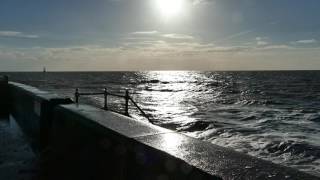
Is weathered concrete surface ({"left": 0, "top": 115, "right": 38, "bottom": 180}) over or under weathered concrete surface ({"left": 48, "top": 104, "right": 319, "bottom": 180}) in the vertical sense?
under

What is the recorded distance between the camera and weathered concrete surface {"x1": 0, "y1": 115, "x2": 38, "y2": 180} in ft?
24.5

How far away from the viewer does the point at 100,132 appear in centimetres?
593

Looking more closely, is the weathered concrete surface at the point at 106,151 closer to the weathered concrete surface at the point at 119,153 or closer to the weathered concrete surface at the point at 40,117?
the weathered concrete surface at the point at 119,153

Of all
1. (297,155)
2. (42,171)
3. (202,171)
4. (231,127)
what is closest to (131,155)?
(202,171)

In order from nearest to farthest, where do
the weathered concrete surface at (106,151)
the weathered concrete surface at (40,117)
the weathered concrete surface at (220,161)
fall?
the weathered concrete surface at (220,161)
the weathered concrete surface at (106,151)
the weathered concrete surface at (40,117)

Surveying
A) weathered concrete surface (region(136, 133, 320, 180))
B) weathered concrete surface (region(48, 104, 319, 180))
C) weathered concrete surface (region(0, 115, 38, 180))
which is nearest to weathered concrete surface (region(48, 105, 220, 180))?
weathered concrete surface (region(48, 104, 319, 180))

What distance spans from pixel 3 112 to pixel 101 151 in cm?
1343

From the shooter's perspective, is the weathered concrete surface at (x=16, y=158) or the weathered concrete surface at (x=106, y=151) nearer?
the weathered concrete surface at (x=106, y=151)

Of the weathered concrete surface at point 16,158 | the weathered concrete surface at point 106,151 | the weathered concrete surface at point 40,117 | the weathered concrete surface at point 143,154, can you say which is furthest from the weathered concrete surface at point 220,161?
the weathered concrete surface at point 40,117

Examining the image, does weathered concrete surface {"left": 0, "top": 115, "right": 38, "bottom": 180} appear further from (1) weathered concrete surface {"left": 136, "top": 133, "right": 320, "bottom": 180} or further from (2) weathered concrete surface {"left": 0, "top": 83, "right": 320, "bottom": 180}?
(1) weathered concrete surface {"left": 136, "top": 133, "right": 320, "bottom": 180}

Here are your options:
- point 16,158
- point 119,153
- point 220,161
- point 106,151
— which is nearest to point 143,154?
point 119,153

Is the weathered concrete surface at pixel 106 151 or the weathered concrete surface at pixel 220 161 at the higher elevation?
the weathered concrete surface at pixel 220 161

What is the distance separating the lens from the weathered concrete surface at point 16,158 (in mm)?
7477

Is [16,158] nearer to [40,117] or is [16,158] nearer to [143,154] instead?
[40,117]
